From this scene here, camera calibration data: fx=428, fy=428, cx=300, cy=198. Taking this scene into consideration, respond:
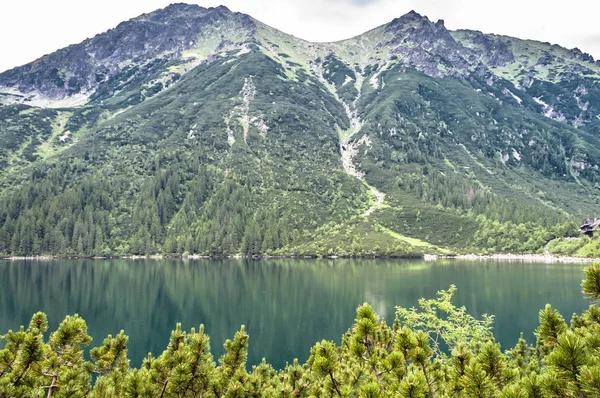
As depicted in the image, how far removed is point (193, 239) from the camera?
17738cm

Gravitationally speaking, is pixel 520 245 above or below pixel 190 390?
below

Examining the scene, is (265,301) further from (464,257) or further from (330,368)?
(464,257)

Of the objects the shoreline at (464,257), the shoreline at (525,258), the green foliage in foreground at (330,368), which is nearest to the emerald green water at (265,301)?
the green foliage in foreground at (330,368)

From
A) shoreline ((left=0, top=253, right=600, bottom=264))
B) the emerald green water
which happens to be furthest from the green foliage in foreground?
shoreline ((left=0, top=253, right=600, bottom=264))

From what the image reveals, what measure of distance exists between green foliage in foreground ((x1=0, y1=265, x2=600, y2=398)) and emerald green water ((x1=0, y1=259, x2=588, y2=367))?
82.2 ft

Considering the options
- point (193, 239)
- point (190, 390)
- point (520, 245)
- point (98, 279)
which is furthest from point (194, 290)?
point (520, 245)

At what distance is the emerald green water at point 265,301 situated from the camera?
4156 centimetres

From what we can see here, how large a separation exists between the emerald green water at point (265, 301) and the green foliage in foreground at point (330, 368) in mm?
25056

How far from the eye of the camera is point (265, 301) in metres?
60.7

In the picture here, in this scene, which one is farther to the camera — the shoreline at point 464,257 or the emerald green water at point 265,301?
the shoreline at point 464,257

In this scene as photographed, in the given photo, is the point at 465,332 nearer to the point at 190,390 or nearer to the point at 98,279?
the point at 190,390

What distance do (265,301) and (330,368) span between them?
55.6 m

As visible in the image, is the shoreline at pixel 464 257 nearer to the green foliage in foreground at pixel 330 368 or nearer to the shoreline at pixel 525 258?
the shoreline at pixel 525 258

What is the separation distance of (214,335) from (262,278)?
48815 millimetres
